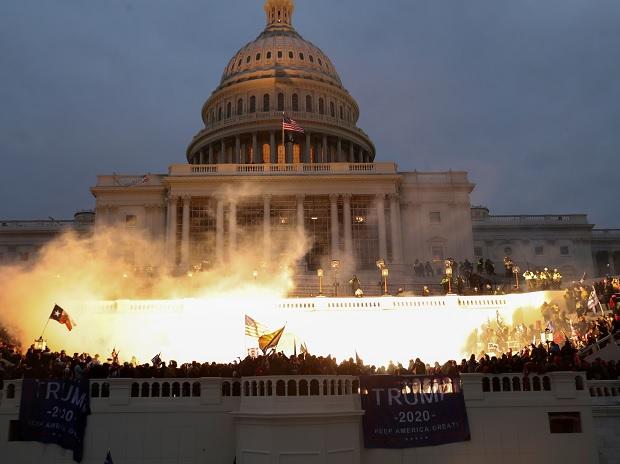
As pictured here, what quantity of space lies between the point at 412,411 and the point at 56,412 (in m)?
10.7

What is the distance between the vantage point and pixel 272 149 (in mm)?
78375

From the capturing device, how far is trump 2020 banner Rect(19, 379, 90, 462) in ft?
66.3

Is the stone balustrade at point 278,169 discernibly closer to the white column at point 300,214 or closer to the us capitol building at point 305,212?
the us capitol building at point 305,212

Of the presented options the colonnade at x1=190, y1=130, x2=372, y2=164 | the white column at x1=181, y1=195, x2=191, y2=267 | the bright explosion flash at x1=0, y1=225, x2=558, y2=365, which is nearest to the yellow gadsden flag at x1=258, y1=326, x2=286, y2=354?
the bright explosion flash at x1=0, y1=225, x2=558, y2=365

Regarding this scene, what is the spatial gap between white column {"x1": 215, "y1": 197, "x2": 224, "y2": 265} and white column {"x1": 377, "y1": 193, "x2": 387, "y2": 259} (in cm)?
1344

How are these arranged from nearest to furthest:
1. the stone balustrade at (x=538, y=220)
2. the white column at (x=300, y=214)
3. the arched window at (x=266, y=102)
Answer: the white column at (x=300, y=214) → the stone balustrade at (x=538, y=220) → the arched window at (x=266, y=102)

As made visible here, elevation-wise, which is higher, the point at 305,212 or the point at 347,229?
the point at 305,212

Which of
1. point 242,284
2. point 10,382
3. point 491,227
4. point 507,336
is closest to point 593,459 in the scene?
point 507,336

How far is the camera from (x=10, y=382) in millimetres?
20969

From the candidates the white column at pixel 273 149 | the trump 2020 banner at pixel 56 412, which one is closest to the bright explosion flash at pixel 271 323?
the trump 2020 banner at pixel 56 412

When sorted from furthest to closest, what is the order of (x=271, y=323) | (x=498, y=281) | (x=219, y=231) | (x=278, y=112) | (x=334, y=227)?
(x=278, y=112) < (x=334, y=227) < (x=219, y=231) < (x=498, y=281) < (x=271, y=323)

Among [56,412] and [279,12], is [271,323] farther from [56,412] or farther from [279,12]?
[279,12]

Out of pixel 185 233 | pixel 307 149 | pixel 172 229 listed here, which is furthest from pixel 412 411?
pixel 307 149

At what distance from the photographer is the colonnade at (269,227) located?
5706 centimetres
